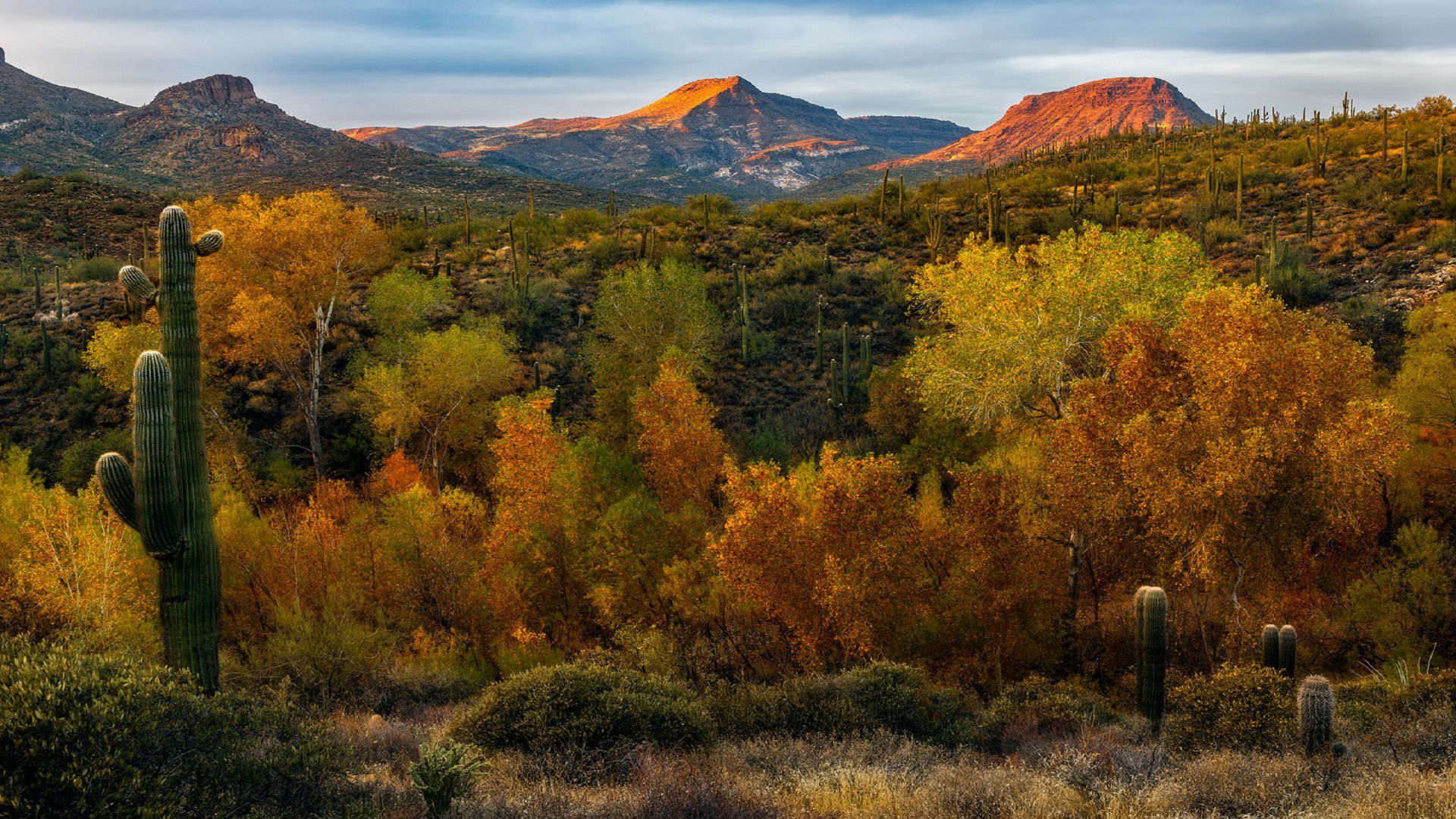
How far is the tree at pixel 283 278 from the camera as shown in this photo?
99.0ft

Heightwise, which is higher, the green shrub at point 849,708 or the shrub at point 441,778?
the shrub at point 441,778

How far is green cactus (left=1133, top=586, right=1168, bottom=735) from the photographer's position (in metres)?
14.0

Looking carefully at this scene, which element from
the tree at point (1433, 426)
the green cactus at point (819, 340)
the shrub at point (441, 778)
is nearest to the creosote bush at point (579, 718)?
the shrub at point (441, 778)

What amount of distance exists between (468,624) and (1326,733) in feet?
65.7

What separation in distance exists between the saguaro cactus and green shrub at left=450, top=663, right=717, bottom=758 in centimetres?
386

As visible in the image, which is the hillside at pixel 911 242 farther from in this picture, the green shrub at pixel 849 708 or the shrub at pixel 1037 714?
the green shrub at pixel 849 708

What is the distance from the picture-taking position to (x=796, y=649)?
1931cm

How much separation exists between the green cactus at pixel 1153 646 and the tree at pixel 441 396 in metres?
23.1

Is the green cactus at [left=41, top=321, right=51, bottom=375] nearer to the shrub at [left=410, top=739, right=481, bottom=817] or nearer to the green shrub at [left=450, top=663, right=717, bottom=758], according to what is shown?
the green shrub at [left=450, top=663, right=717, bottom=758]

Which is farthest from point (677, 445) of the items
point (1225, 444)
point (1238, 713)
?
point (1238, 713)

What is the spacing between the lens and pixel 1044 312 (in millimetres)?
22078

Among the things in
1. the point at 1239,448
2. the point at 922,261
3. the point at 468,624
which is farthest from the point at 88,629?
the point at 922,261

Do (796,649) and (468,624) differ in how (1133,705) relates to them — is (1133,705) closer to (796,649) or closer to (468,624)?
(796,649)

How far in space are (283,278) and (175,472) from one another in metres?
22.4
